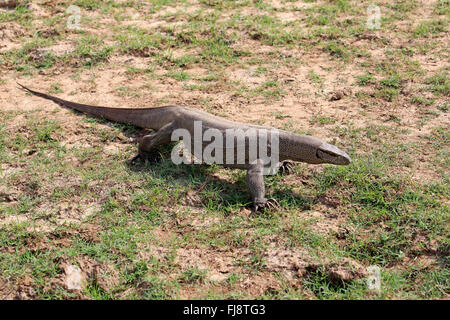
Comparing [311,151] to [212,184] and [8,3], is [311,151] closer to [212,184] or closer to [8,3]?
[212,184]

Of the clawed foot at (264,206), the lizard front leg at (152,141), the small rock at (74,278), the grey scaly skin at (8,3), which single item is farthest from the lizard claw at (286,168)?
the grey scaly skin at (8,3)

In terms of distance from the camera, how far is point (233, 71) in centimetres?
685

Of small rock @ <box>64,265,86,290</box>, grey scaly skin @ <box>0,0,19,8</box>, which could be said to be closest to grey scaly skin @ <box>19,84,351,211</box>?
small rock @ <box>64,265,86,290</box>

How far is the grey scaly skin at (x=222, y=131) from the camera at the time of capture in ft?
14.9

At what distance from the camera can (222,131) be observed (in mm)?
4832

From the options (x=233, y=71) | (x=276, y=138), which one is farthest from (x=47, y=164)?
(x=233, y=71)

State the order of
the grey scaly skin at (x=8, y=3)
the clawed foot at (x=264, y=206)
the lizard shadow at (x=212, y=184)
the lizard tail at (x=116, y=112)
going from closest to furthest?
the clawed foot at (x=264, y=206) < the lizard shadow at (x=212, y=184) < the lizard tail at (x=116, y=112) < the grey scaly skin at (x=8, y=3)

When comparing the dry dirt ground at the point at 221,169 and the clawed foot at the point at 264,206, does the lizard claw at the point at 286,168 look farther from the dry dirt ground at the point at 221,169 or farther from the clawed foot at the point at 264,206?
→ the clawed foot at the point at 264,206

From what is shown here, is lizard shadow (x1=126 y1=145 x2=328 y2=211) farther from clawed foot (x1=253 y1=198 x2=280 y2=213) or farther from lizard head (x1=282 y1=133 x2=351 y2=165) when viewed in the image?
lizard head (x1=282 y1=133 x2=351 y2=165)

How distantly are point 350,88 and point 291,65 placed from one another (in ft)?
3.29

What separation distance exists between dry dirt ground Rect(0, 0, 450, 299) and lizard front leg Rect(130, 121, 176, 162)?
0.14m

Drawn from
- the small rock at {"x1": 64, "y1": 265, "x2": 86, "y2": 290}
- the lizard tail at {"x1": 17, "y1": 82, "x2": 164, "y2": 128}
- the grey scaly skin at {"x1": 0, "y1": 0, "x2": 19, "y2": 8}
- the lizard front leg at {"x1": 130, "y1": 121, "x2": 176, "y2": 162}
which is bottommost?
the small rock at {"x1": 64, "y1": 265, "x2": 86, "y2": 290}

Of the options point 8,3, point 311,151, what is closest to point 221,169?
point 311,151

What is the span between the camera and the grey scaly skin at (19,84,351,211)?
454cm
